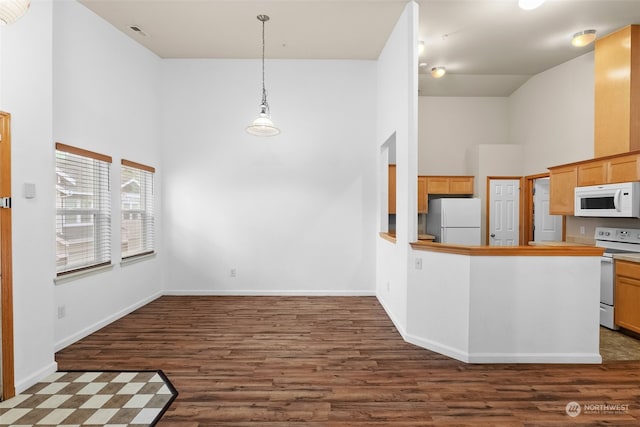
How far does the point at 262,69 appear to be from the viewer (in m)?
5.17

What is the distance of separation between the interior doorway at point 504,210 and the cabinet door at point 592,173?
1746 millimetres

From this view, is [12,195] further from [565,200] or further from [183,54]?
[565,200]

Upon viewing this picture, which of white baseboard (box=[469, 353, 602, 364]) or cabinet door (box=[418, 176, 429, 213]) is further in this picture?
cabinet door (box=[418, 176, 429, 213])

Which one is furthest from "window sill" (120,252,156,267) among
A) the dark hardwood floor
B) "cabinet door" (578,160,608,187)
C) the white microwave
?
"cabinet door" (578,160,608,187)

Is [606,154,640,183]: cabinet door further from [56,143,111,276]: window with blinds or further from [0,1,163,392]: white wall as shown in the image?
[56,143,111,276]: window with blinds

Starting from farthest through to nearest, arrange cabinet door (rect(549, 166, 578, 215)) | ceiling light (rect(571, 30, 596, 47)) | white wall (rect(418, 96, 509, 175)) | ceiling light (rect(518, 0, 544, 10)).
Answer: white wall (rect(418, 96, 509, 175)) → cabinet door (rect(549, 166, 578, 215)) → ceiling light (rect(571, 30, 596, 47)) → ceiling light (rect(518, 0, 544, 10))

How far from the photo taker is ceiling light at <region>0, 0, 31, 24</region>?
174 centimetres

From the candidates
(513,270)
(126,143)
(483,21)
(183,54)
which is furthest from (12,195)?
(483,21)

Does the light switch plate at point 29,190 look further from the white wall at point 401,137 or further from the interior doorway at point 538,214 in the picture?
the interior doorway at point 538,214

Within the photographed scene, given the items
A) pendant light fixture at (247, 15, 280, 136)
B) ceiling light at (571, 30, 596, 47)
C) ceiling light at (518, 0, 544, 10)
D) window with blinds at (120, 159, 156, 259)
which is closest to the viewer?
ceiling light at (518, 0, 544, 10)

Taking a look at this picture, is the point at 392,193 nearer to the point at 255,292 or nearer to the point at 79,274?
the point at 255,292

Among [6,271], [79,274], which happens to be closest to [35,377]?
[6,271]

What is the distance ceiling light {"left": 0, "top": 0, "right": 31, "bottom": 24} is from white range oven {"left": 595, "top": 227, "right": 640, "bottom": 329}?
17.7 feet

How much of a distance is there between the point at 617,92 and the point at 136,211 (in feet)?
22.1
